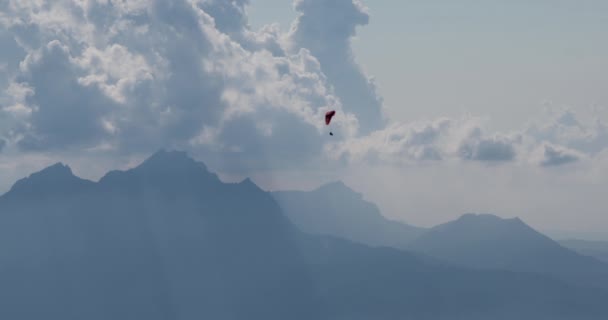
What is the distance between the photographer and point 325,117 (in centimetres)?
19812
